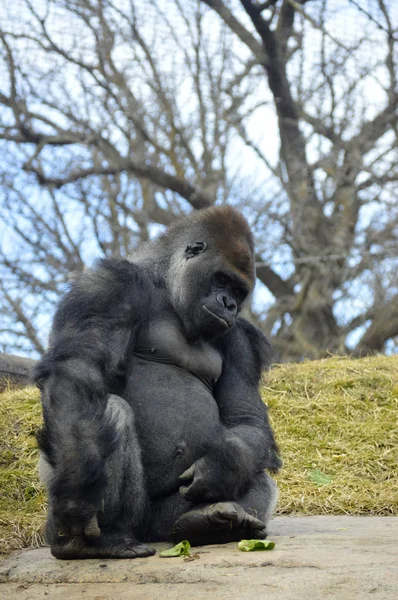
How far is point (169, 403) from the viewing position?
3.80 metres

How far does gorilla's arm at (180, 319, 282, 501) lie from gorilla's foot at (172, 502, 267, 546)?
0.35 ft

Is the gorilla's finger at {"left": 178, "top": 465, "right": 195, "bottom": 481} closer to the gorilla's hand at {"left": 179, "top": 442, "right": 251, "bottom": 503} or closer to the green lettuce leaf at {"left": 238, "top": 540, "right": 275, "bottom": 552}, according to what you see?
the gorilla's hand at {"left": 179, "top": 442, "right": 251, "bottom": 503}

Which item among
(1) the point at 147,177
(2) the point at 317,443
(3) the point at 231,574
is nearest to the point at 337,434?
(2) the point at 317,443

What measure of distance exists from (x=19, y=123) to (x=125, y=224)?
3.85 m

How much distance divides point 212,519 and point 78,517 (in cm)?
60

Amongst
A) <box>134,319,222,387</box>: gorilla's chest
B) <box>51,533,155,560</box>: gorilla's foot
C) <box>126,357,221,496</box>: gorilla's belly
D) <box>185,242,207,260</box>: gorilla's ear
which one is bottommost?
<box>51,533,155,560</box>: gorilla's foot

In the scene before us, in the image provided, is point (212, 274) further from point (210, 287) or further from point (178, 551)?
point (178, 551)

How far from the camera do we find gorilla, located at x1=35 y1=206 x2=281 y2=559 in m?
3.31

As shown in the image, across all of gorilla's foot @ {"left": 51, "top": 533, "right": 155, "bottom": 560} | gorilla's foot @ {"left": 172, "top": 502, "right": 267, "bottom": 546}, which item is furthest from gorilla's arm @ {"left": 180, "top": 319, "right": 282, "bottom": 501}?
gorilla's foot @ {"left": 51, "top": 533, "right": 155, "bottom": 560}

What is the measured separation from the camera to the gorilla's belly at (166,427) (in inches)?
147

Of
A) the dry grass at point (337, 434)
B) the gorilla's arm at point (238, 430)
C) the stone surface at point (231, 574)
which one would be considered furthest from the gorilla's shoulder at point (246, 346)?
the dry grass at point (337, 434)

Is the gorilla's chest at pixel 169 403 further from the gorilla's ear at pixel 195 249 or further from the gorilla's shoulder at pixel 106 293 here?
the gorilla's ear at pixel 195 249

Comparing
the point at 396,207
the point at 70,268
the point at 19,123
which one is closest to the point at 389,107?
the point at 396,207

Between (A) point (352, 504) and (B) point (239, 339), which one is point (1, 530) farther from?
(A) point (352, 504)
